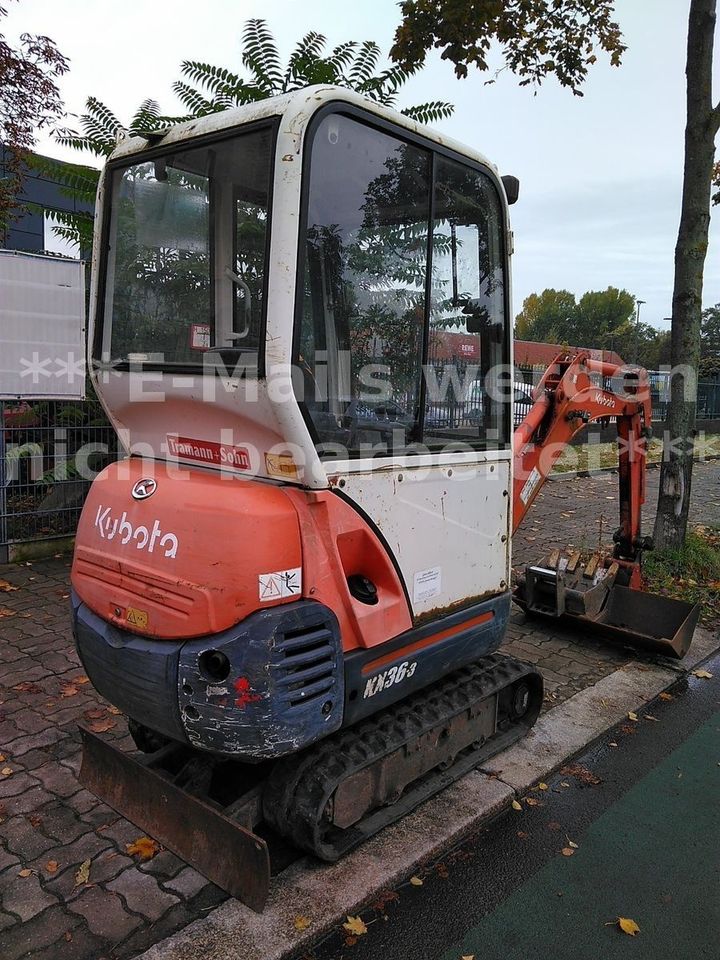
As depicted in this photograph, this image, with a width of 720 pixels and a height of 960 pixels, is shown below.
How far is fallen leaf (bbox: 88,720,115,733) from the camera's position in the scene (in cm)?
404

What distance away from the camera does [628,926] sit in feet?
9.21

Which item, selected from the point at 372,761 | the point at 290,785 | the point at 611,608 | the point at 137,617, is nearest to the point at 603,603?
the point at 611,608

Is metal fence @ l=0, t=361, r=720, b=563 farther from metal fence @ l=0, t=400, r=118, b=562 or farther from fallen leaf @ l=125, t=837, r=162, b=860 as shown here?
fallen leaf @ l=125, t=837, r=162, b=860

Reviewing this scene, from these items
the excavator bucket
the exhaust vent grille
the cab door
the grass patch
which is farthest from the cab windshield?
the grass patch

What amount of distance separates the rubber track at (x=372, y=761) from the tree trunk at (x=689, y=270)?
13.5ft

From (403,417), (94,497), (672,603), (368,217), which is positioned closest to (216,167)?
(368,217)

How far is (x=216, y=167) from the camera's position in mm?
2926

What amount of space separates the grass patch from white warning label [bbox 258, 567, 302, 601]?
477 cm

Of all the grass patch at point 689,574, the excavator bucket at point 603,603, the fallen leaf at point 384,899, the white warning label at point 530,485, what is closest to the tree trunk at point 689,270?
the grass patch at point 689,574

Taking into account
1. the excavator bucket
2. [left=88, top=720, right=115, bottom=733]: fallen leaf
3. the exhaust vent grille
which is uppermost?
the exhaust vent grille

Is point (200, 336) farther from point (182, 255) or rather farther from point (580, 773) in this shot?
point (580, 773)

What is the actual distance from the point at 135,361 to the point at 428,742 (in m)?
2.13

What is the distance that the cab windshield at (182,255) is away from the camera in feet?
9.45

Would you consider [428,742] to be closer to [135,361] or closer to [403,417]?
[403,417]
